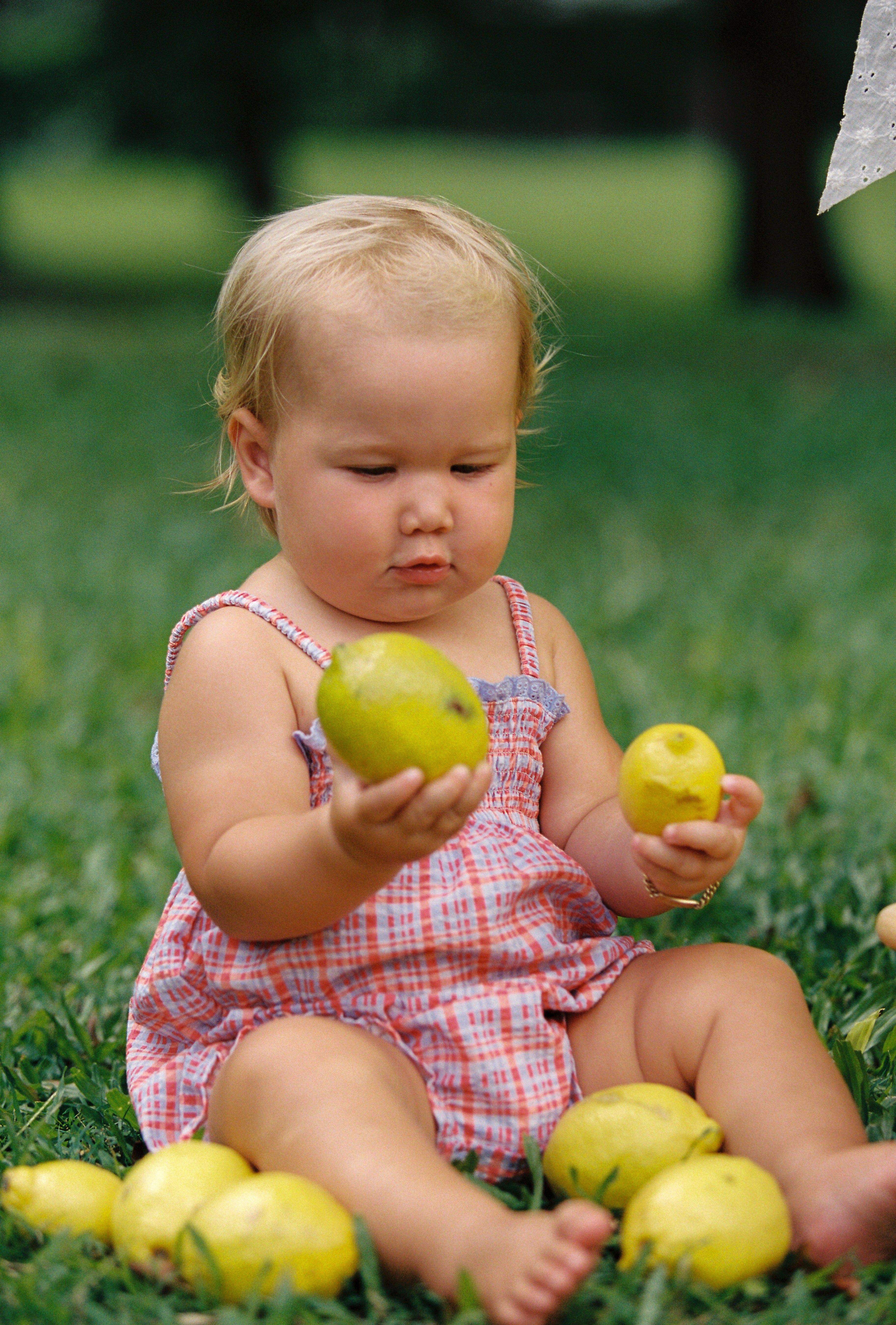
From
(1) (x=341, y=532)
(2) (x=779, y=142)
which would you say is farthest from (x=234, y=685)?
(2) (x=779, y=142)

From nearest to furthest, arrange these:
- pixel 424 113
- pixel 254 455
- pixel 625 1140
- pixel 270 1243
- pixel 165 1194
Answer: pixel 270 1243 → pixel 165 1194 → pixel 625 1140 → pixel 254 455 → pixel 424 113

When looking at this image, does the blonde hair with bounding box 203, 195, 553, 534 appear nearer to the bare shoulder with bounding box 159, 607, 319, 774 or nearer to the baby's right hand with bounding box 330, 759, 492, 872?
the bare shoulder with bounding box 159, 607, 319, 774

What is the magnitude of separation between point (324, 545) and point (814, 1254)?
3.70ft

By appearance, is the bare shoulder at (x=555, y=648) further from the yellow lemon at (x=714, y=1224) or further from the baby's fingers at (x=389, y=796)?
the yellow lemon at (x=714, y=1224)

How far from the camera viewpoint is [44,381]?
1040cm

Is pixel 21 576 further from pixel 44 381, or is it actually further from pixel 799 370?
pixel 799 370

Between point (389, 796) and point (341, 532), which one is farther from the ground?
point (341, 532)

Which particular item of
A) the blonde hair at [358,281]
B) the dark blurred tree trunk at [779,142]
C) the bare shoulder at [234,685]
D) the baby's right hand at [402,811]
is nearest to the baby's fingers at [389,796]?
the baby's right hand at [402,811]

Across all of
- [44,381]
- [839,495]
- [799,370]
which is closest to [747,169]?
[799,370]

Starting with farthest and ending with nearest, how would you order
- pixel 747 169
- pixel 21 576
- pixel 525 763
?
1. pixel 747 169
2. pixel 21 576
3. pixel 525 763

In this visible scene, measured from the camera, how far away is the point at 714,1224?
1667 mm

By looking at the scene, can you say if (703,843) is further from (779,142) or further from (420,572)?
(779,142)

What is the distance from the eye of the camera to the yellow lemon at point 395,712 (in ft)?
5.60

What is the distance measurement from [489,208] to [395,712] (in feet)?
101
